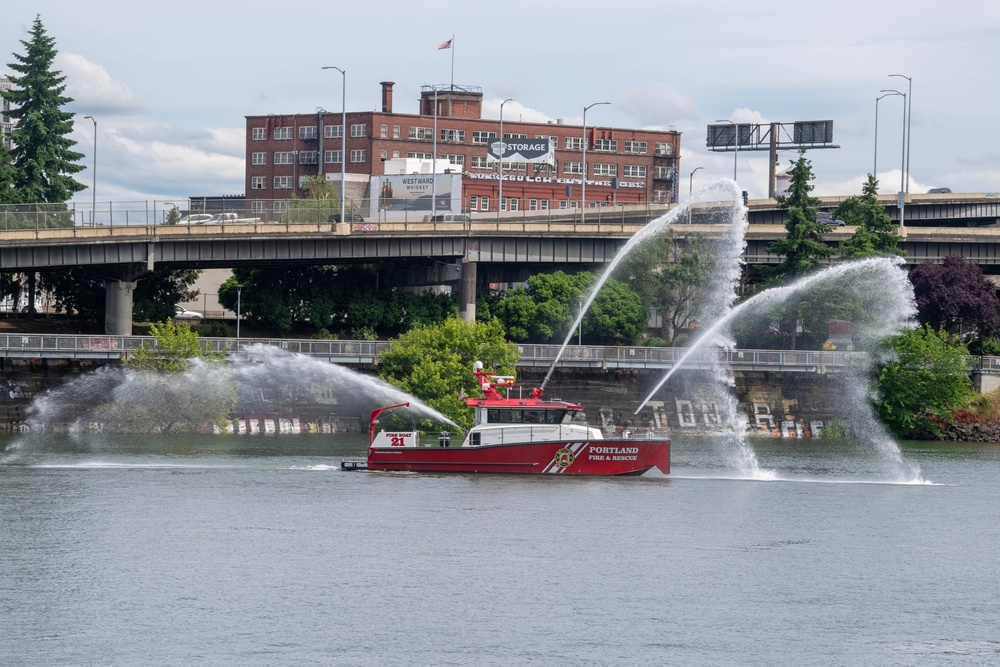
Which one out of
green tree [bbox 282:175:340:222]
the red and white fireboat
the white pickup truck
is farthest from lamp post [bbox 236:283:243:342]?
the red and white fireboat

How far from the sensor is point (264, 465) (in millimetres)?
79500

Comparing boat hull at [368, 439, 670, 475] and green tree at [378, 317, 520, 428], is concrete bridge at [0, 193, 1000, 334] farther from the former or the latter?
boat hull at [368, 439, 670, 475]

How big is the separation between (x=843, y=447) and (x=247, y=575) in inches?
2537

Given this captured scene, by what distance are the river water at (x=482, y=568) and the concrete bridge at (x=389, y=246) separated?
4000 cm

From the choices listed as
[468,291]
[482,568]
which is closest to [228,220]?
[468,291]

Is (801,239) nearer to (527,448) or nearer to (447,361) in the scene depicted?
(447,361)

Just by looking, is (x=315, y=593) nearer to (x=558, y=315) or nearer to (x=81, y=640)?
(x=81, y=640)

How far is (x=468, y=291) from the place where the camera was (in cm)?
13175

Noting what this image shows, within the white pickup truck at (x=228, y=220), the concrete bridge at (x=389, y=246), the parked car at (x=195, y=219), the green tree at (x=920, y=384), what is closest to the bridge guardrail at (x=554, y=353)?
the green tree at (x=920, y=384)

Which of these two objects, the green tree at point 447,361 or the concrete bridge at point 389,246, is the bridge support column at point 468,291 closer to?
the concrete bridge at point 389,246

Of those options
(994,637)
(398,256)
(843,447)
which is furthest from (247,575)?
(398,256)

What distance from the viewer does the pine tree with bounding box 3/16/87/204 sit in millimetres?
136000

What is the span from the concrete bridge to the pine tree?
17863 mm

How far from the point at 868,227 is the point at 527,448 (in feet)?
266
